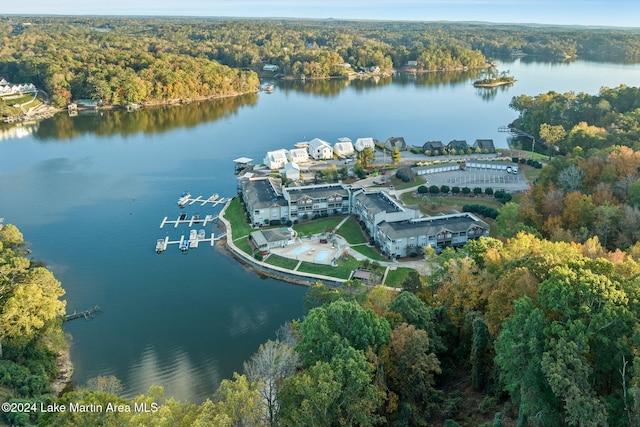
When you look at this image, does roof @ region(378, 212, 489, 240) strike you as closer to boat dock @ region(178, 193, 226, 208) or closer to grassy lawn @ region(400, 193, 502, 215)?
grassy lawn @ region(400, 193, 502, 215)

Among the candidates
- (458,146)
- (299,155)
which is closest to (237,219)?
(299,155)

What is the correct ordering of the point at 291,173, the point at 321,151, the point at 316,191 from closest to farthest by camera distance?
the point at 316,191
the point at 291,173
the point at 321,151

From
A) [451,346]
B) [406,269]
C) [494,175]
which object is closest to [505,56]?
[494,175]

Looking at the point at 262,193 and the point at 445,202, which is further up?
the point at 262,193

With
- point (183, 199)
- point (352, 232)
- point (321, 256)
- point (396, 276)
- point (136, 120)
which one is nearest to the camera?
point (396, 276)

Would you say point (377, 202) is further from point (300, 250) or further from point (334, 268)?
point (334, 268)

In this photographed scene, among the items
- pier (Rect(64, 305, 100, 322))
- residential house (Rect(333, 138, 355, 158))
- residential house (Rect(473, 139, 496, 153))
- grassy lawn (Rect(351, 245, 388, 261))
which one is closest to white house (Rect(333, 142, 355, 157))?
residential house (Rect(333, 138, 355, 158))

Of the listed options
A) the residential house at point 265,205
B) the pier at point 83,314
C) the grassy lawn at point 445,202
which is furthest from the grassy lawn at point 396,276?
the pier at point 83,314

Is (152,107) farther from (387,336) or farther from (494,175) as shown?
(387,336)
